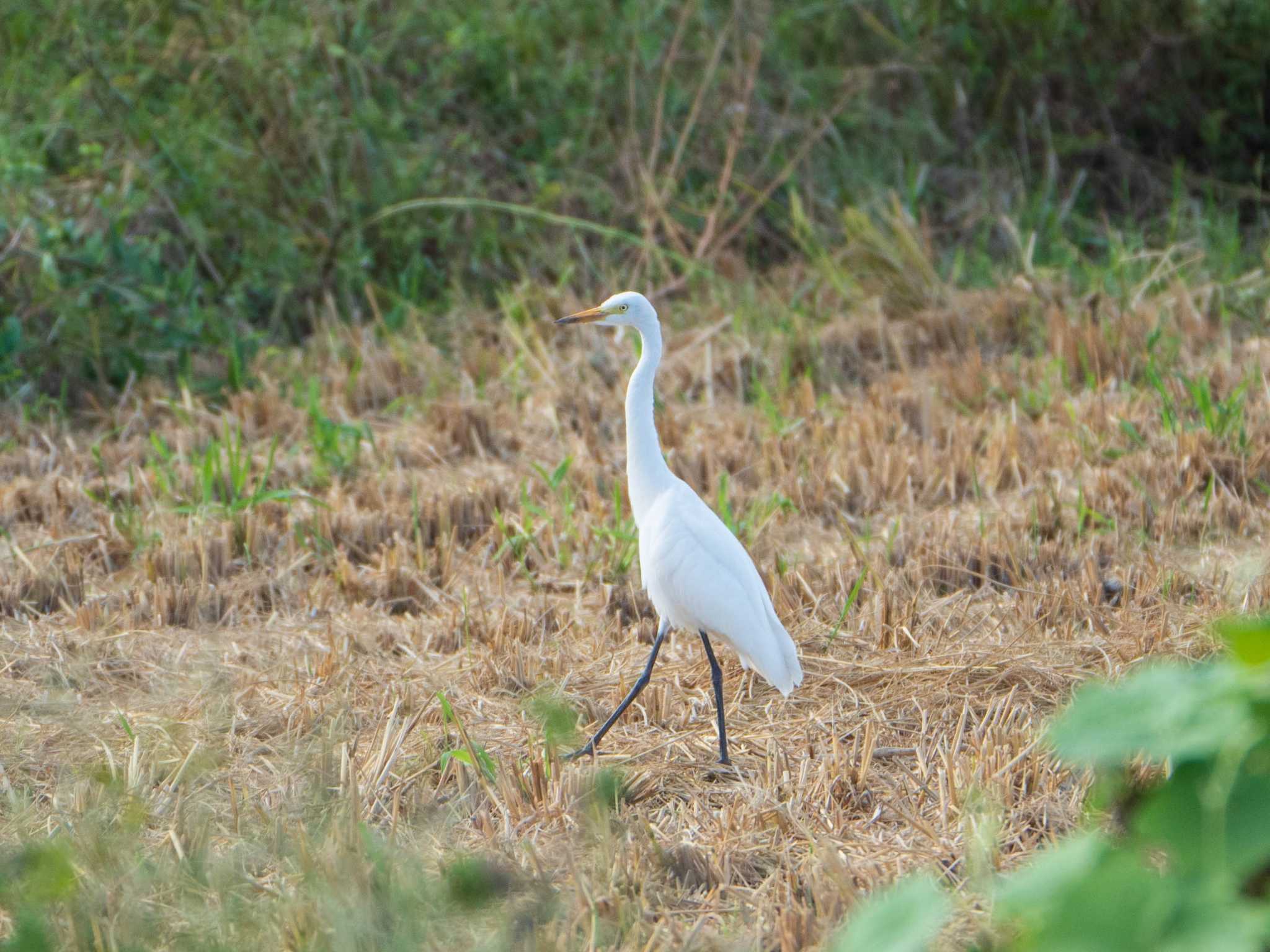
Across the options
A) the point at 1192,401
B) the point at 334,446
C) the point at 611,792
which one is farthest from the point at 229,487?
the point at 1192,401

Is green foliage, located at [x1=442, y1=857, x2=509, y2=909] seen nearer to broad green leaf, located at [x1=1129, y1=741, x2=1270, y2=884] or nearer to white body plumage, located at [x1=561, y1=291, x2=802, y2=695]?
white body plumage, located at [x1=561, y1=291, x2=802, y2=695]

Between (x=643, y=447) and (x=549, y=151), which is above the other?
(x=643, y=447)

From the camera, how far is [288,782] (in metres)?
2.45

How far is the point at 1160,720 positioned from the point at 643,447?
172 centimetres

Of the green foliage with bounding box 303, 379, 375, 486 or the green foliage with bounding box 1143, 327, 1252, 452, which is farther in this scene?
the green foliage with bounding box 303, 379, 375, 486

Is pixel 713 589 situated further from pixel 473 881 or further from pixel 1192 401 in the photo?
pixel 1192 401

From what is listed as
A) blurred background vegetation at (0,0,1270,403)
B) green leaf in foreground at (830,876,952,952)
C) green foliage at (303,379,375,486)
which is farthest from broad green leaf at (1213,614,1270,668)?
blurred background vegetation at (0,0,1270,403)

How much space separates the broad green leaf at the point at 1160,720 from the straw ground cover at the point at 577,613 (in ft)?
2.13

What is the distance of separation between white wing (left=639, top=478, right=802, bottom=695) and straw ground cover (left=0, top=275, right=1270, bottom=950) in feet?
0.65

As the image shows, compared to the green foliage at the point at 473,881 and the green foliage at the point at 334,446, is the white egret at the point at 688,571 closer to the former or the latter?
the green foliage at the point at 473,881

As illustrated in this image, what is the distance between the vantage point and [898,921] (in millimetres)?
1247

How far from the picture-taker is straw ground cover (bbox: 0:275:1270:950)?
80.4 inches

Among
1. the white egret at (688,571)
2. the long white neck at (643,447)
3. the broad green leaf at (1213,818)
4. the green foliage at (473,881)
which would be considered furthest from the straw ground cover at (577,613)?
the broad green leaf at (1213,818)

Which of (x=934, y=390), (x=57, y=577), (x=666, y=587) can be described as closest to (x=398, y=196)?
(x=934, y=390)
